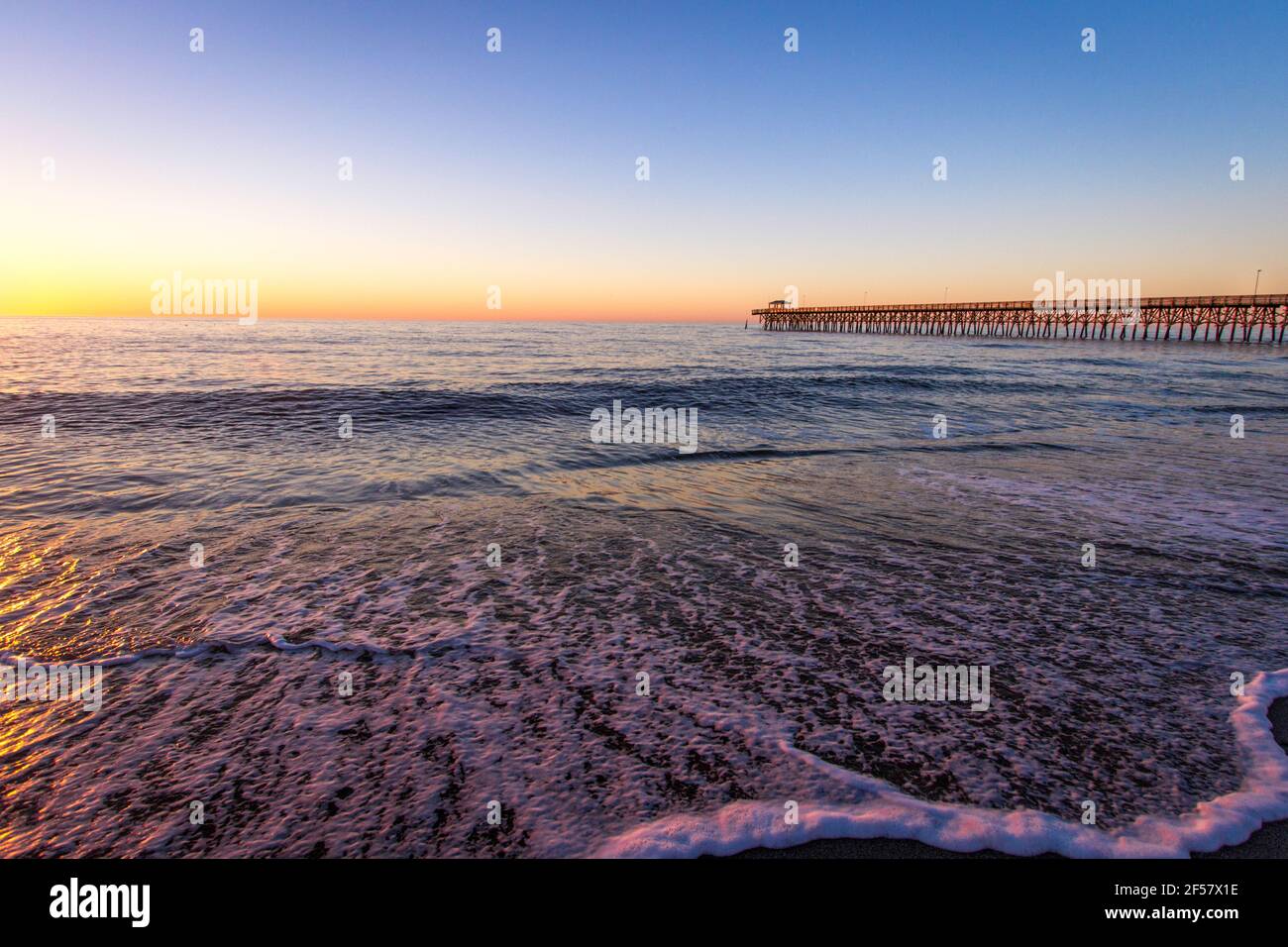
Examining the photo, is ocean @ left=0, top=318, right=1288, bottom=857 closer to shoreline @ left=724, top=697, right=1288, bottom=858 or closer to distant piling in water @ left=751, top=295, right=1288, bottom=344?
shoreline @ left=724, top=697, right=1288, bottom=858

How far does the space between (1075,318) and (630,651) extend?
87.0 metres

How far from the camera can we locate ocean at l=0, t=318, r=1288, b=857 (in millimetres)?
2613

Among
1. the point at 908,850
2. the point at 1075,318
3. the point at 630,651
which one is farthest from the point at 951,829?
the point at 1075,318

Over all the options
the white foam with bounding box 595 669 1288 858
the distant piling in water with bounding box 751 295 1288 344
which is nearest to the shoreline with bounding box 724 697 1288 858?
the white foam with bounding box 595 669 1288 858

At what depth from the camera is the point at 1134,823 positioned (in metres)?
2.56

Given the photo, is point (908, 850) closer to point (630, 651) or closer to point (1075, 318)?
point (630, 651)

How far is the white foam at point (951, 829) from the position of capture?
8.02 ft

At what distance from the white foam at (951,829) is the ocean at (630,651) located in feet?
0.05

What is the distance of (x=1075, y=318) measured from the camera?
2849 inches

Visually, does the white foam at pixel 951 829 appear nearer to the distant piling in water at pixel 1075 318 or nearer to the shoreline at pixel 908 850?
the shoreline at pixel 908 850

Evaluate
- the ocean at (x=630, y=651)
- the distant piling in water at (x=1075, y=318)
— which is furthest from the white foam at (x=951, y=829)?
the distant piling in water at (x=1075, y=318)

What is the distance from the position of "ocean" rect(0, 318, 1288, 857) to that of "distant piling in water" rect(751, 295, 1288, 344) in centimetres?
6737
